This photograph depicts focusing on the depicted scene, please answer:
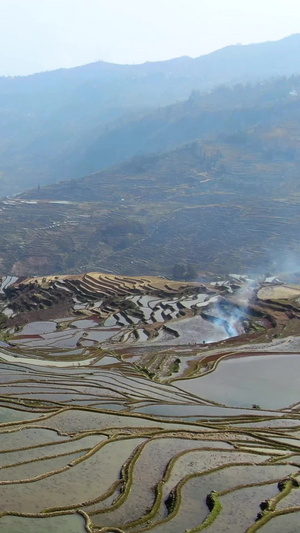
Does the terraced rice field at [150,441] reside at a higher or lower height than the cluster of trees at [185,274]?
higher

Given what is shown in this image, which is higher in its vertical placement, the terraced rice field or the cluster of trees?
the terraced rice field

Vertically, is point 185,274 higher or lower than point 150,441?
lower

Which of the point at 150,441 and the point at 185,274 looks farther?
the point at 185,274

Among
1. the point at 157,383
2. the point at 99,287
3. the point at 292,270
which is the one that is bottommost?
the point at 292,270

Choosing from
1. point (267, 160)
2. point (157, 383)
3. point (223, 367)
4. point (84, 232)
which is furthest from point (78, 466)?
point (267, 160)

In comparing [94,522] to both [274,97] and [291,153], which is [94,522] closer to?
[291,153]

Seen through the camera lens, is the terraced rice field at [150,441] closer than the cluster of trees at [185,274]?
Yes

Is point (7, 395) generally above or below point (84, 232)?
above

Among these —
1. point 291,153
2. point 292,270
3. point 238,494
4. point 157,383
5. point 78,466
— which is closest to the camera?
point 238,494
